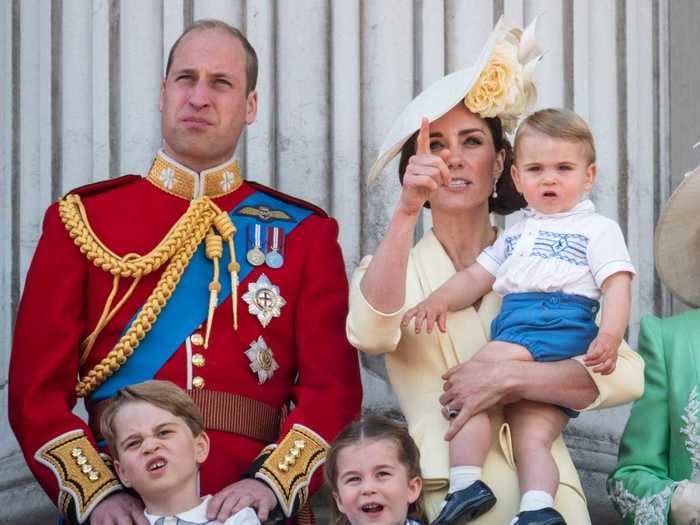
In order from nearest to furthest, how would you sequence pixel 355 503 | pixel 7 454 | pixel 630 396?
pixel 355 503
pixel 630 396
pixel 7 454

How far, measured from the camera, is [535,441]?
16.9 feet

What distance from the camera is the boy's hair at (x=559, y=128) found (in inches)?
206

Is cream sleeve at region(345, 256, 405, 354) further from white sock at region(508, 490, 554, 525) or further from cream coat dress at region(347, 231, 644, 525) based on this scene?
white sock at region(508, 490, 554, 525)

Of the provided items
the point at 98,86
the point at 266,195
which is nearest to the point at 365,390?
the point at 266,195

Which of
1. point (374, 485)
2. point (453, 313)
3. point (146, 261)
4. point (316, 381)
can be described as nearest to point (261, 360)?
point (316, 381)

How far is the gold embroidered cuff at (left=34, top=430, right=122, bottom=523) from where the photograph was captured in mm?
5137

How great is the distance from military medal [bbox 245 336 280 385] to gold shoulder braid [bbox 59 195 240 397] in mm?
92

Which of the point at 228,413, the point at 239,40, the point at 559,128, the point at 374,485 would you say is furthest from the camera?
the point at 239,40

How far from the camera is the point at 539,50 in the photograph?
18.4ft

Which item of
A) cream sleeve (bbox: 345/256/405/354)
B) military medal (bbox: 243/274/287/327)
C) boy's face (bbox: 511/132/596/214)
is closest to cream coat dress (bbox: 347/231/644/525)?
cream sleeve (bbox: 345/256/405/354)

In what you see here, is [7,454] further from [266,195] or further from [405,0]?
[405,0]

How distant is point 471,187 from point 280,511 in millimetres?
940

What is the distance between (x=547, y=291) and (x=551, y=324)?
0.26 ft

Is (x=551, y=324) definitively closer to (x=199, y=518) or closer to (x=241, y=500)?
(x=241, y=500)
